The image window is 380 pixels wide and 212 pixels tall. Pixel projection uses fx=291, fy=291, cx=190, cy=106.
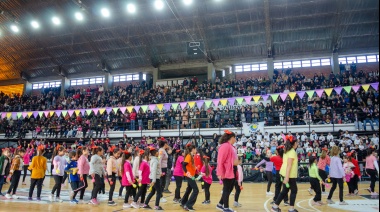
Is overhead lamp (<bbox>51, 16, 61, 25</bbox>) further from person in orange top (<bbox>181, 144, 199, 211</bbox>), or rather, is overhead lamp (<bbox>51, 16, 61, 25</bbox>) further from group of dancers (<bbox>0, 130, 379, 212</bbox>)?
person in orange top (<bbox>181, 144, 199, 211</bbox>)

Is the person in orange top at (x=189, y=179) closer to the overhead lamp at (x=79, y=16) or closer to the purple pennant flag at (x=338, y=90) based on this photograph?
the purple pennant flag at (x=338, y=90)

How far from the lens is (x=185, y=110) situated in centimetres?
2372

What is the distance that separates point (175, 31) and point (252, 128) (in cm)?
1187

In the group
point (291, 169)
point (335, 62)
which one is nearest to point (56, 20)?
point (335, 62)

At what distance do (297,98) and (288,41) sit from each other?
752 centimetres

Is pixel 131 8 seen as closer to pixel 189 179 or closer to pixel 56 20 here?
pixel 56 20

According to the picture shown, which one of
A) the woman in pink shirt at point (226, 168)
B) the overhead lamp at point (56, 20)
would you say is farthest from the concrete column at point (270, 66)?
the woman in pink shirt at point (226, 168)

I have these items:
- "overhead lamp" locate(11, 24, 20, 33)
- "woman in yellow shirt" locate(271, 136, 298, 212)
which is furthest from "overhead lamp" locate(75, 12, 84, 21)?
"woman in yellow shirt" locate(271, 136, 298, 212)

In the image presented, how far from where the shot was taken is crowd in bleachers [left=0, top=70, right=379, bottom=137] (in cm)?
2027

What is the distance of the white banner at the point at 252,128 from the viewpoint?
66.3ft

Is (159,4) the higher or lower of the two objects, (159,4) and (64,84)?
the higher

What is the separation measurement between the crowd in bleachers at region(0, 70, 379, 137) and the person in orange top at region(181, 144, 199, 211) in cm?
1317

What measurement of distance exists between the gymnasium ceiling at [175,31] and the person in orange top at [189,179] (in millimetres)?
18570

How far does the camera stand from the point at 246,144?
18.0m
